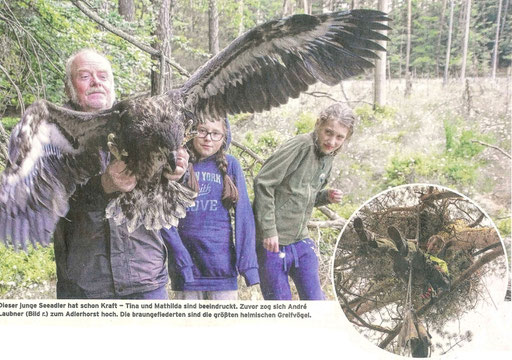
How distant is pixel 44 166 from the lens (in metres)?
2.47

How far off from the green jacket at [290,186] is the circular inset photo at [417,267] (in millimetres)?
267

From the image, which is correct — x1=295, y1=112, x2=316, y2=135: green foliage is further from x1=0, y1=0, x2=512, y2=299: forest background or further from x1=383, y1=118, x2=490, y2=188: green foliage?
x1=383, y1=118, x2=490, y2=188: green foliage

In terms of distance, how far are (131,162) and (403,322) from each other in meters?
1.58

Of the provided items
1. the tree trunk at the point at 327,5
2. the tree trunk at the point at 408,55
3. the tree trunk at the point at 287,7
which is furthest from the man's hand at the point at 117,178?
the tree trunk at the point at 408,55

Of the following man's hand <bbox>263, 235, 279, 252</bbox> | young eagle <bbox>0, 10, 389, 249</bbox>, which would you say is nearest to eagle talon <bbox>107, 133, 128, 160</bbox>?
young eagle <bbox>0, 10, 389, 249</bbox>

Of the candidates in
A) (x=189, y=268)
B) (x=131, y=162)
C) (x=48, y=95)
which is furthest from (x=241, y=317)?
(x=48, y=95)

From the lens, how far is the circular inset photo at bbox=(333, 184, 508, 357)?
2807 mm

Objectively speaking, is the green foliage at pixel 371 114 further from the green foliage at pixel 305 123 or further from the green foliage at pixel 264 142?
the green foliage at pixel 264 142

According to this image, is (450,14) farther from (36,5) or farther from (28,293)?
(28,293)

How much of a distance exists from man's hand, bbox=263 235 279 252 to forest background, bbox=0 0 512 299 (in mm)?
206

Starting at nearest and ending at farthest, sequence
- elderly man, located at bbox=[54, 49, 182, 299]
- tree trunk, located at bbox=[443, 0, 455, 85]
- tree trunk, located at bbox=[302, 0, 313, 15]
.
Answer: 1. elderly man, located at bbox=[54, 49, 182, 299]
2. tree trunk, located at bbox=[302, 0, 313, 15]
3. tree trunk, located at bbox=[443, 0, 455, 85]

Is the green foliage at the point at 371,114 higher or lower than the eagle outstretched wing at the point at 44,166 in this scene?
higher

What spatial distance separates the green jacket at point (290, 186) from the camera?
2695mm

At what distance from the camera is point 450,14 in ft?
9.16
